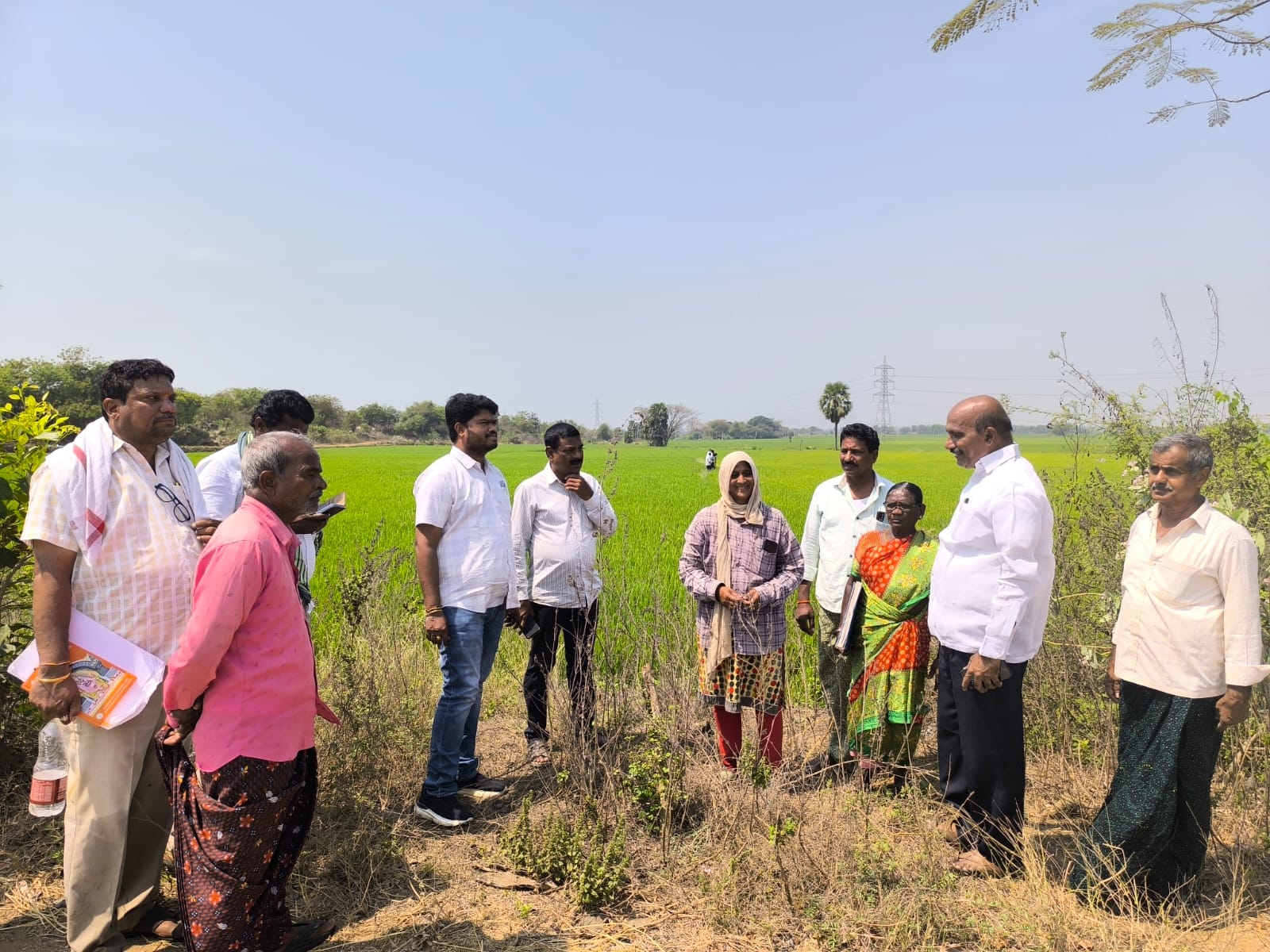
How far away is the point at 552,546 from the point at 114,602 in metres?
2.02

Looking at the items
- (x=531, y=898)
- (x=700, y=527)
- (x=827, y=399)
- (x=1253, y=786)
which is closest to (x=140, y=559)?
(x=531, y=898)

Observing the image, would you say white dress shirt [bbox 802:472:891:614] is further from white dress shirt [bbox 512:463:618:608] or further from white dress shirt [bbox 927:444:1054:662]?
white dress shirt [bbox 512:463:618:608]

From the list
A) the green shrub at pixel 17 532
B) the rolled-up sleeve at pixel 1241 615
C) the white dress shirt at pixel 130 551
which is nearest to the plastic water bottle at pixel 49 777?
the white dress shirt at pixel 130 551

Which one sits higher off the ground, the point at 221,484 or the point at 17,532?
the point at 221,484

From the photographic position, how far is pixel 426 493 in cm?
353

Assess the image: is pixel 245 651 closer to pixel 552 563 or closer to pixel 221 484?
pixel 221 484

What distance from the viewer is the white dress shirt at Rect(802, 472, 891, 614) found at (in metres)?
4.33

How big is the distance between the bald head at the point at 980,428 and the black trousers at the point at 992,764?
2.74 ft

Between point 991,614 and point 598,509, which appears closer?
point 991,614

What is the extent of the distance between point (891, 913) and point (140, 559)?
283 cm

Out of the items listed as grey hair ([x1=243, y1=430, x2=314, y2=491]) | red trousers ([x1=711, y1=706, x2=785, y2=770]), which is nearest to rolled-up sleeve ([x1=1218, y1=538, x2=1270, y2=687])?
red trousers ([x1=711, y1=706, x2=785, y2=770])

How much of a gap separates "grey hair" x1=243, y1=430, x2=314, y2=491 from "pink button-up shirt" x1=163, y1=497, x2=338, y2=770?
0.24 feet

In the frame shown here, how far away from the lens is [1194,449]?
2752 mm

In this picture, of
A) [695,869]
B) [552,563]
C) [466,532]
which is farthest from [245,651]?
[552,563]
